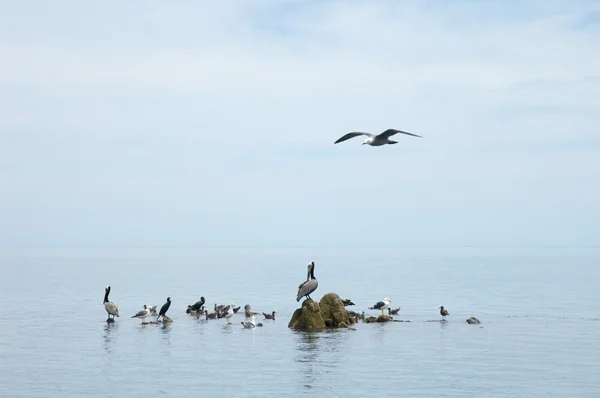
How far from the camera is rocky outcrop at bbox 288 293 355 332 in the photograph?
4306cm

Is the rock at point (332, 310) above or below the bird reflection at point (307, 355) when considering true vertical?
above

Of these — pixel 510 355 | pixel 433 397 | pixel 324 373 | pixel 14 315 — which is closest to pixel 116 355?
pixel 324 373

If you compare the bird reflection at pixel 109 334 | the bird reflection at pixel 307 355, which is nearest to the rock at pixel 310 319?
the bird reflection at pixel 307 355

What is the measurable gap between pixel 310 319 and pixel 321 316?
0.97 m

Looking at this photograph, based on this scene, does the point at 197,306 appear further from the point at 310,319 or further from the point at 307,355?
the point at 307,355

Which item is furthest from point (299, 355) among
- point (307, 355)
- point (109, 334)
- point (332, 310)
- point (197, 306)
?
point (197, 306)

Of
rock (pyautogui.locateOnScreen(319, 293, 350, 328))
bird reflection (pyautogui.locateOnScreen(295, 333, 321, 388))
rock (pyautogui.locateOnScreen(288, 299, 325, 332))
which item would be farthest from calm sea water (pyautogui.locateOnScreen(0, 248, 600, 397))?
rock (pyautogui.locateOnScreen(319, 293, 350, 328))

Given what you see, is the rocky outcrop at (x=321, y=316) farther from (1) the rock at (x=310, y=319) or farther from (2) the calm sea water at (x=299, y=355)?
(2) the calm sea water at (x=299, y=355)

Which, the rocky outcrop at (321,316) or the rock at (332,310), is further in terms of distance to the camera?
the rock at (332,310)

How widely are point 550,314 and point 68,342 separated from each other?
33.2 m

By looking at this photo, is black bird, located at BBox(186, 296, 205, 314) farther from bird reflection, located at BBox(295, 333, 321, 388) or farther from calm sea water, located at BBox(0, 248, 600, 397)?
bird reflection, located at BBox(295, 333, 321, 388)

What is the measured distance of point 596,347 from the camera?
128ft

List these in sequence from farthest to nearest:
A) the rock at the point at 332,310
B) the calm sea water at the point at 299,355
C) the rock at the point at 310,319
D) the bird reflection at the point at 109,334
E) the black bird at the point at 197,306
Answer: the black bird at the point at 197,306 → the rock at the point at 332,310 → the rock at the point at 310,319 → the bird reflection at the point at 109,334 → the calm sea water at the point at 299,355

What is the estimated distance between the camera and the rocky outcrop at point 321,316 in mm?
43062
